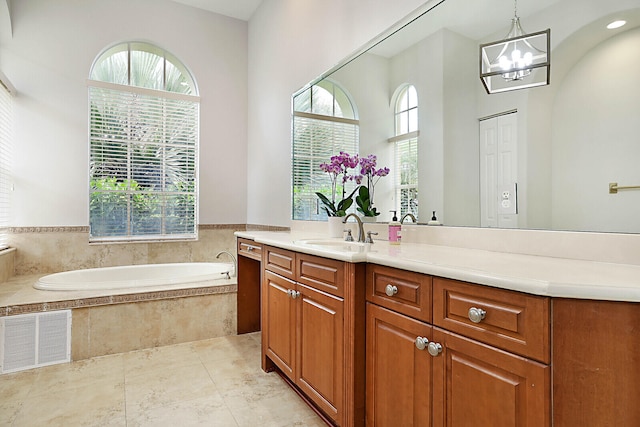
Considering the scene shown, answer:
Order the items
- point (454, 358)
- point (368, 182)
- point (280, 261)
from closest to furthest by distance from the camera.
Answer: point (454, 358) < point (280, 261) < point (368, 182)

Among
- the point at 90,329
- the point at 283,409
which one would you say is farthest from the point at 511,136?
the point at 90,329

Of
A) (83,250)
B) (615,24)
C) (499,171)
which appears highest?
(615,24)

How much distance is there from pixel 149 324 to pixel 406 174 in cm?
219

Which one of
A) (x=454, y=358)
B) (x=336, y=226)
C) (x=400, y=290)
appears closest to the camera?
(x=454, y=358)

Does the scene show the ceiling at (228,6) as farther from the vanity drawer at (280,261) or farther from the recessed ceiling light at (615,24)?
the recessed ceiling light at (615,24)

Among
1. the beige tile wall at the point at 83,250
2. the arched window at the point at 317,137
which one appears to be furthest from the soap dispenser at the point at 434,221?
the beige tile wall at the point at 83,250

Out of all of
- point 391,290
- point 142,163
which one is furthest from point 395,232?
point 142,163

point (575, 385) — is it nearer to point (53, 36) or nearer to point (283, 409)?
point (283, 409)

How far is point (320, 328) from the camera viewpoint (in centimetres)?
165

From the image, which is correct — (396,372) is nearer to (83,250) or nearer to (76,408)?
(76,408)

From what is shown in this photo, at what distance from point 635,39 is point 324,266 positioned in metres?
1.32

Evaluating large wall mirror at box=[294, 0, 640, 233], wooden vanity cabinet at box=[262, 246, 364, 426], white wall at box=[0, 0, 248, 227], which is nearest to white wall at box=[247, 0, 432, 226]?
large wall mirror at box=[294, 0, 640, 233]

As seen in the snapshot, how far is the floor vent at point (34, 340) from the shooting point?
7.50 ft

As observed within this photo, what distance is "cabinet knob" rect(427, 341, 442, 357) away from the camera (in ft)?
3.61
